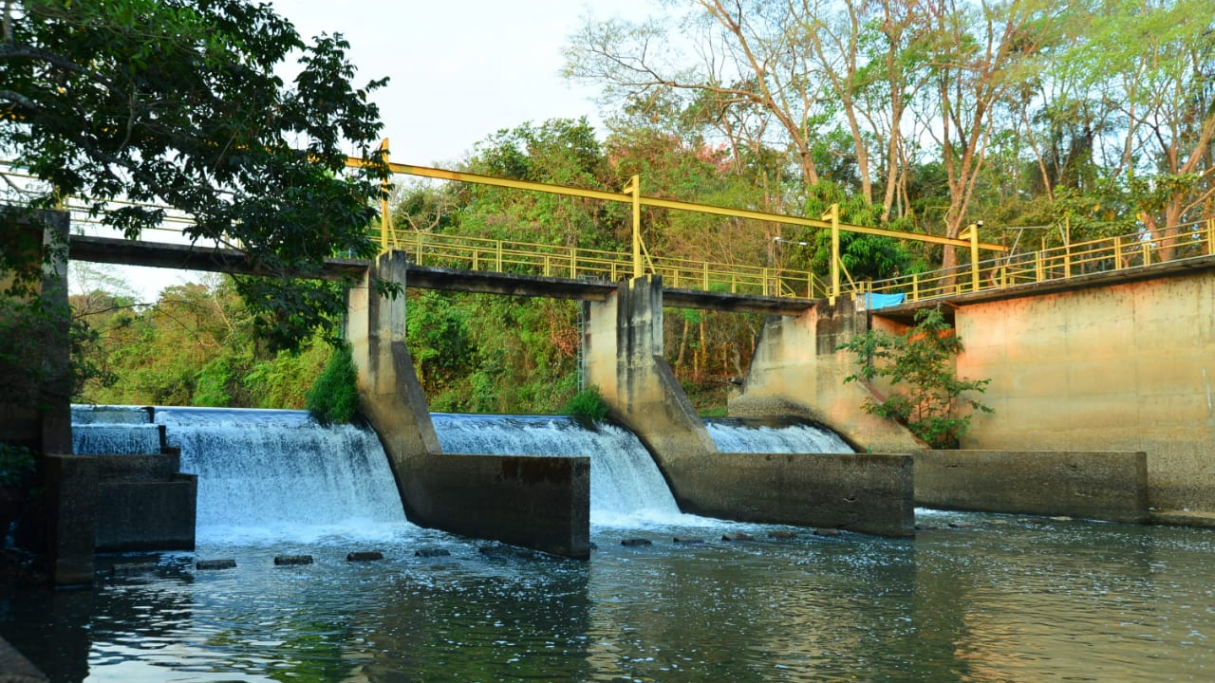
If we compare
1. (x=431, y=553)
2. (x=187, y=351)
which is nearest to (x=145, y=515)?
(x=431, y=553)

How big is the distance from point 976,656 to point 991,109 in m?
29.1

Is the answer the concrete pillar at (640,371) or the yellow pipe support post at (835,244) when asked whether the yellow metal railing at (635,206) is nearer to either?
the yellow pipe support post at (835,244)

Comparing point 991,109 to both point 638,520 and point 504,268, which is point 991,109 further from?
point 638,520

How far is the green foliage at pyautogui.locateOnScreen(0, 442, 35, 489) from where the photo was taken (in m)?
11.1

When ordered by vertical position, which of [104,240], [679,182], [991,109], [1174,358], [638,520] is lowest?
[638,520]

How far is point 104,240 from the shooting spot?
1739 cm

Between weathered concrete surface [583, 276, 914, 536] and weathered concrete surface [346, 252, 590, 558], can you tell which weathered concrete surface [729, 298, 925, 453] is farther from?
weathered concrete surface [346, 252, 590, 558]

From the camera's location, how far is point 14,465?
443 inches

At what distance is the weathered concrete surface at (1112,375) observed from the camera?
1838 cm

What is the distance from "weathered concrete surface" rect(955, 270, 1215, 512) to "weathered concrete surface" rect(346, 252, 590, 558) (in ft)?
40.1

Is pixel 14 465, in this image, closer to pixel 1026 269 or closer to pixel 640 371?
pixel 640 371

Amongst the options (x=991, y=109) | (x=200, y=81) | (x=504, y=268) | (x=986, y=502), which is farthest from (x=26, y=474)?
(x=991, y=109)

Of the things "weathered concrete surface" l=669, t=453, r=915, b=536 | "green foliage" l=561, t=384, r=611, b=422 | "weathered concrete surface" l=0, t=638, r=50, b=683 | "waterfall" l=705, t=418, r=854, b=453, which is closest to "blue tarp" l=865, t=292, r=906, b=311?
"waterfall" l=705, t=418, r=854, b=453

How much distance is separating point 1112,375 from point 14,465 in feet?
62.7
